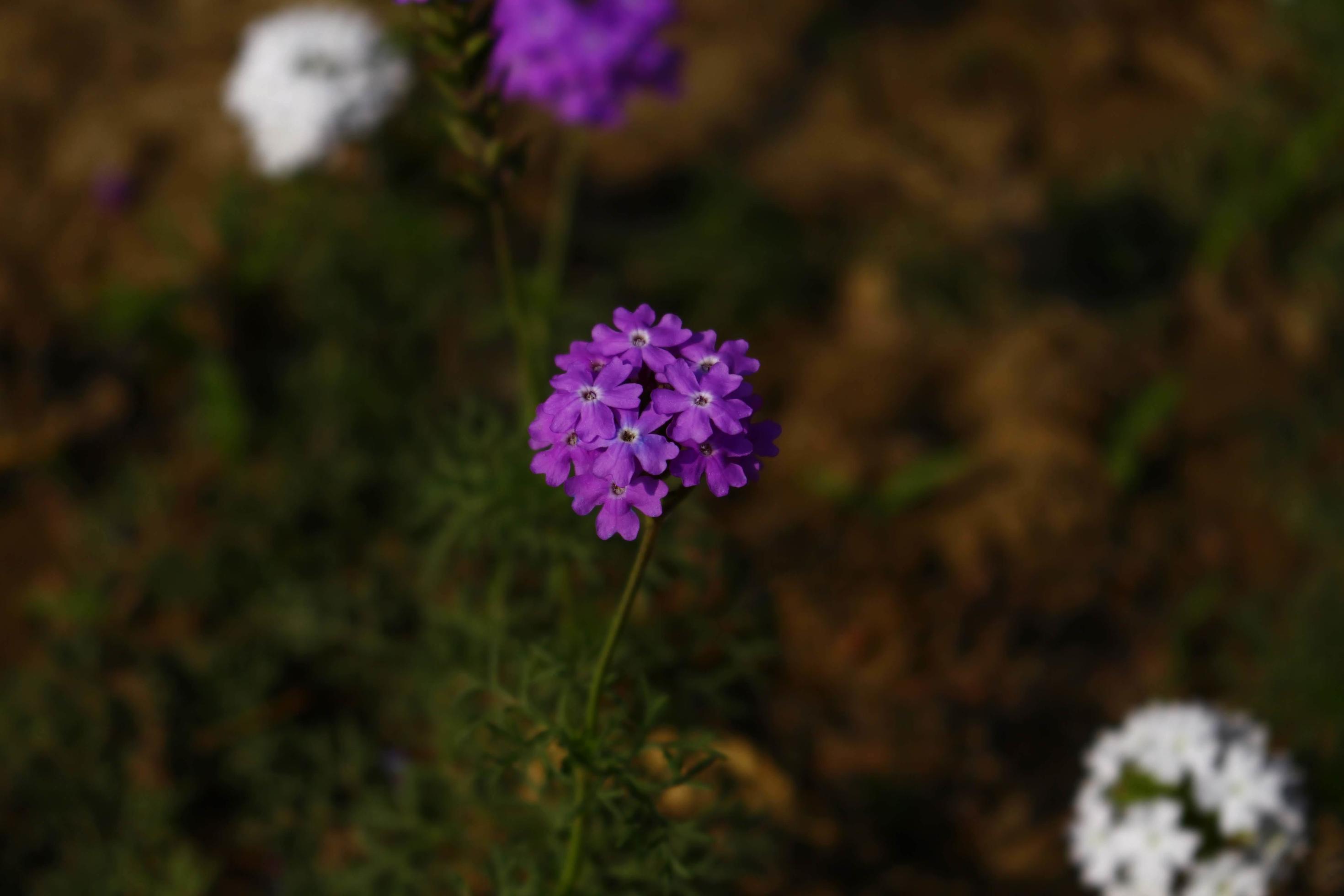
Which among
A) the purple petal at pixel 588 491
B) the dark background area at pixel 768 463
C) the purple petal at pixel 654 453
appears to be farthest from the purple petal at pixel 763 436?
the dark background area at pixel 768 463

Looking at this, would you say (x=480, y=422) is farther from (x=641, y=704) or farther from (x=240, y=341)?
(x=641, y=704)

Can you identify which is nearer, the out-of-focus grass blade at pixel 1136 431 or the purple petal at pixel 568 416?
the purple petal at pixel 568 416

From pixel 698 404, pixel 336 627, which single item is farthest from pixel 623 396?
pixel 336 627

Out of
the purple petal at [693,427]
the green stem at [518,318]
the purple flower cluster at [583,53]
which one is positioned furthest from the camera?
the purple flower cluster at [583,53]

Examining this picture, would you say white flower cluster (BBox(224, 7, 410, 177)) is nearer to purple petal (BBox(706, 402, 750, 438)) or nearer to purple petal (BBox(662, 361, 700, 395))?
purple petal (BBox(662, 361, 700, 395))

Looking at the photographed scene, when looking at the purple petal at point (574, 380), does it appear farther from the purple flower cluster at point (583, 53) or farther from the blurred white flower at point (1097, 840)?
the blurred white flower at point (1097, 840)

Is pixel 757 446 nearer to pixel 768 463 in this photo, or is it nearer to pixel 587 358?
pixel 587 358
